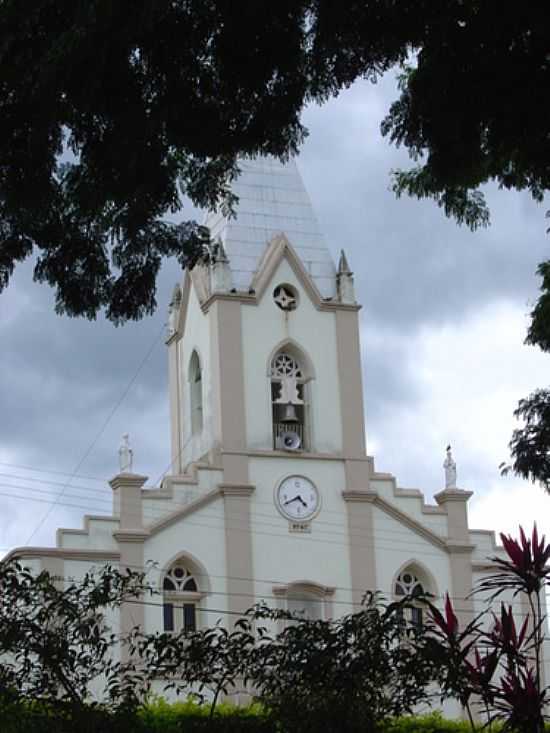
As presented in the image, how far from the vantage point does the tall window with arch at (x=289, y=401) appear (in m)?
43.1

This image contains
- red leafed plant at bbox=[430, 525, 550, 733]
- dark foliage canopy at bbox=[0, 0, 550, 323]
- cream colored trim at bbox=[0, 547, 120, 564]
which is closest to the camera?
dark foliage canopy at bbox=[0, 0, 550, 323]

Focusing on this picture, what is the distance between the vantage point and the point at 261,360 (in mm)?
43188

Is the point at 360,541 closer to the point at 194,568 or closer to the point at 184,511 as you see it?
the point at 194,568

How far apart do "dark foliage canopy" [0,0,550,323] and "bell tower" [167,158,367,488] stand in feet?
83.7

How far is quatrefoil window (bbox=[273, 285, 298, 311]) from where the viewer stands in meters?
43.9

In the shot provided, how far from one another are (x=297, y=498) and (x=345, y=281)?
6299mm

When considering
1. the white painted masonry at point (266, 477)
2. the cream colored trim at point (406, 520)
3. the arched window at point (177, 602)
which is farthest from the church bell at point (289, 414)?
the arched window at point (177, 602)

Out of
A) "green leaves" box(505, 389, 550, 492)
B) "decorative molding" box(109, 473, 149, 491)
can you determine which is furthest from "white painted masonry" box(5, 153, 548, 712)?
"green leaves" box(505, 389, 550, 492)

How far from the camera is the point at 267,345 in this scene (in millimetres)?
43375

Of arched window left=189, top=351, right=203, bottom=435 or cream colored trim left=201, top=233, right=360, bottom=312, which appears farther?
arched window left=189, top=351, right=203, bottom=435

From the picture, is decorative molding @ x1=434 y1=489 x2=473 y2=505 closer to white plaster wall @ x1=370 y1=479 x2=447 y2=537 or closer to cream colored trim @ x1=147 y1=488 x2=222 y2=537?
white plaster wall @ x1=370 y1=479 x2=447 y2=537

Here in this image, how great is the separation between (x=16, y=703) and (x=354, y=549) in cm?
2445

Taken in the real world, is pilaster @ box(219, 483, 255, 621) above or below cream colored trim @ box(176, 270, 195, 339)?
below

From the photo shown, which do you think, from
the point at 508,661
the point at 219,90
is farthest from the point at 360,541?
the point at 219,90
